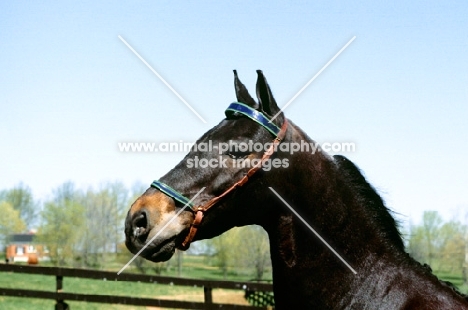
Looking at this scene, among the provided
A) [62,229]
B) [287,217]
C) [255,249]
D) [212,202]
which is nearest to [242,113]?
[212,202]

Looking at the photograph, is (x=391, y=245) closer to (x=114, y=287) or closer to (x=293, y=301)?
(x=293, y=301)

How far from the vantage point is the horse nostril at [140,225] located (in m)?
2.97

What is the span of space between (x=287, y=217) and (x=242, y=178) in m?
0.36

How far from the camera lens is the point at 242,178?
10.5 ft

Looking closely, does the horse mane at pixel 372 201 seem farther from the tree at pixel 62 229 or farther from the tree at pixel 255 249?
the tree at pixel 62 229

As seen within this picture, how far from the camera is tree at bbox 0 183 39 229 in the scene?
9488cm

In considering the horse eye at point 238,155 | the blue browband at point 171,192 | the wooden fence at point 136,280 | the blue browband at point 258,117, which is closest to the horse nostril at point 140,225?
the blue browband at point 171,192

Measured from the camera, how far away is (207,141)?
10.5 ft

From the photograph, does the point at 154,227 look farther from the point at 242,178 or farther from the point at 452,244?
the point at 452,244

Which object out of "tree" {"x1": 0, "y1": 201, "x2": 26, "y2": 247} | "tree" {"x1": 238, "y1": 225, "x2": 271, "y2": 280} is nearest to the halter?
"tree" {"x1": 238, "y1": 225, "x2": 271, "y2": 280}

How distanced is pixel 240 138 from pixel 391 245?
3.74 feet

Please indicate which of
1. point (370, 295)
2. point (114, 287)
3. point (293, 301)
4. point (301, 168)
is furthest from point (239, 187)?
point (114, 287)

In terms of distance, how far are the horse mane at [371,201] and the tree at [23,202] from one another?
99196mm

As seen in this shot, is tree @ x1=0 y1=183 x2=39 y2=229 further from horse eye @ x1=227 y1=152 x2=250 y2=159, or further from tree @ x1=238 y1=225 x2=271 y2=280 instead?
horse eye @ x1=227 y1=152 x2=250 y2=159
